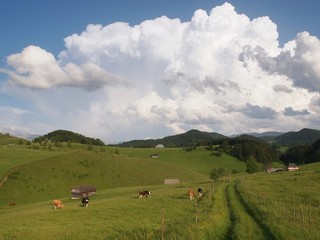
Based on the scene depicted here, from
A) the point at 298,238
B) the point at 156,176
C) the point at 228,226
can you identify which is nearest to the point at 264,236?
the point at 298,238

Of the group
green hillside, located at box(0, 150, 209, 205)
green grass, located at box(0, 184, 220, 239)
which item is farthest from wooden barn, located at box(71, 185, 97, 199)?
green grass, located at box(0, 184, 220, 239)

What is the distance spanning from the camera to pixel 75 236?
26219 millimetres

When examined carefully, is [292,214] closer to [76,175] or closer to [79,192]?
[79,192]

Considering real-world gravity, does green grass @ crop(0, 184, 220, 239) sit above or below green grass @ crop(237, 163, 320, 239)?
below

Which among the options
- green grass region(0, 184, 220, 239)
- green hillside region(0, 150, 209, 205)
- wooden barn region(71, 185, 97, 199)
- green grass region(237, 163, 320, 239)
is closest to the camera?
green grass region(237, 163, 320, 239)

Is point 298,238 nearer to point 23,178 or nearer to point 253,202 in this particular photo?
point 253,202

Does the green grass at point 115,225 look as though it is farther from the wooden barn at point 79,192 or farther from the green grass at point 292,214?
the wooden barn at point 79,192

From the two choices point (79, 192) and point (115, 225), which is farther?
point (79, 192)

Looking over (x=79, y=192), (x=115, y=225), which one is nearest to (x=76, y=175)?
(x=79, y=192)

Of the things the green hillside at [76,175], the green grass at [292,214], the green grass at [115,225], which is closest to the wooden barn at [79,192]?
the green hillside at [76,175]

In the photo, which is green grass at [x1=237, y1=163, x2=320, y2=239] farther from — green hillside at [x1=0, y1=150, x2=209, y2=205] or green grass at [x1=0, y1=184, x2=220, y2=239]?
green hillside at [x1=0, y1=150, x2=209, y2=205]

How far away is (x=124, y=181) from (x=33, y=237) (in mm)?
96514

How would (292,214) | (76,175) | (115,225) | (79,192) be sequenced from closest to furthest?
(115,225) < (292,214) < (79,192) < (76,175)

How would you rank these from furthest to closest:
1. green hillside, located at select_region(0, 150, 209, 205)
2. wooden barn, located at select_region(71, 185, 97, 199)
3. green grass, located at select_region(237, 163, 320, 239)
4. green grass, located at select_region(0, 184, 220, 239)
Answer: green hillside, located at select_region(0, 150, 209, 205)
wooden barn, located at select_region(71, 185, 97, 199)
green grass, located at select_region(0, 184, 220, 239)
green grass, located at select_region(237, 163, 320, 239)
